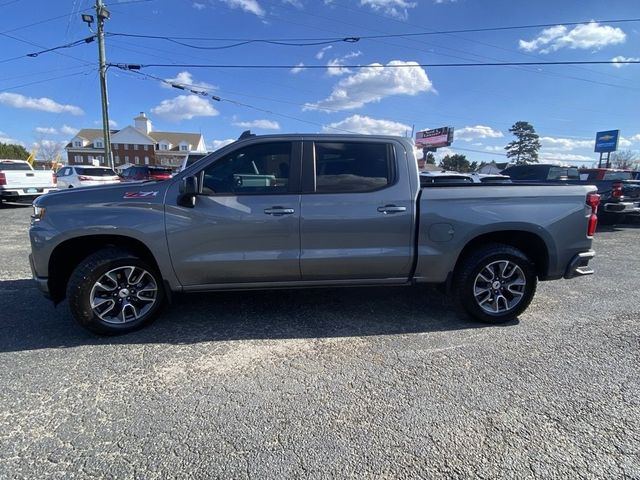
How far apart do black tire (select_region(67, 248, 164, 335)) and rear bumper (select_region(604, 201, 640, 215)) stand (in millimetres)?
11406

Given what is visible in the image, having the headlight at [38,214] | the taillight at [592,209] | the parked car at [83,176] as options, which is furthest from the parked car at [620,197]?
the parked car at [83,176]

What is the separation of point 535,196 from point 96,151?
92006mm

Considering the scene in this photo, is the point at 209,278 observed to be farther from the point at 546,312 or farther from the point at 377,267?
the point at 546,312

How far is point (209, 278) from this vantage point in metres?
3.72

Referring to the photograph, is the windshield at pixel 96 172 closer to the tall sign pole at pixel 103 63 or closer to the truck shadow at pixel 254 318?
the tall sign pole at pixel 103 63

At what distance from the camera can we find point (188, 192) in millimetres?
3486

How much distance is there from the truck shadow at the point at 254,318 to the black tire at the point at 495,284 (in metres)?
0.18

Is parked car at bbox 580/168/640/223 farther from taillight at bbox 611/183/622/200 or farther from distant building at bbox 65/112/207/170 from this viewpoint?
distant building at bbox 65/112/207/170

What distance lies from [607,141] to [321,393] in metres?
59.1

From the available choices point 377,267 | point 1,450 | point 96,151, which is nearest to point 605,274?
point 377,267

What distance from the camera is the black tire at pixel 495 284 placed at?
3936mm

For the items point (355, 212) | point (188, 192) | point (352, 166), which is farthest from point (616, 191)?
point (188, 192)

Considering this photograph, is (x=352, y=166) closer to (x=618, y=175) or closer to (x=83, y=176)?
(x=618, y=175)

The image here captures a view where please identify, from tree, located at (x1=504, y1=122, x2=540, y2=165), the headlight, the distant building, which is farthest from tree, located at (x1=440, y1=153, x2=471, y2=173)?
the headlight
